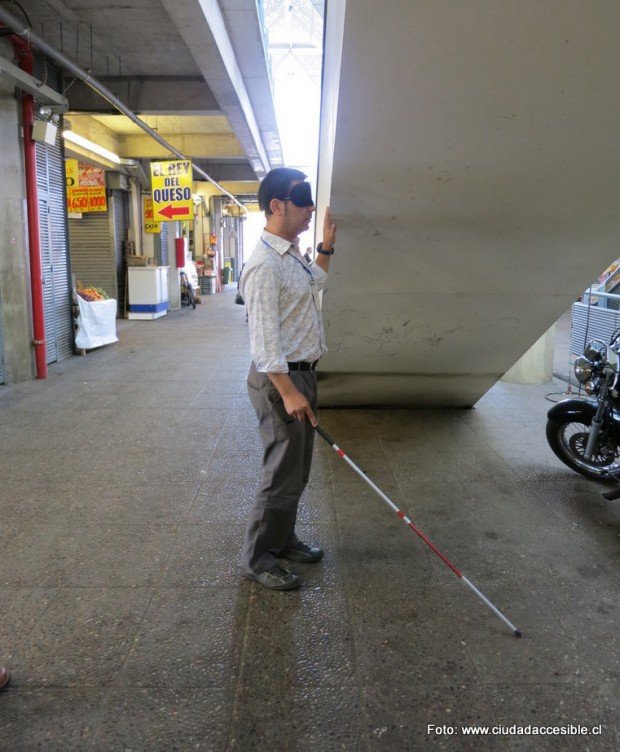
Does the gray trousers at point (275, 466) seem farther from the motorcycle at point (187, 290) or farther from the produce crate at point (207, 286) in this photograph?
the produce crate at point (207, 286)

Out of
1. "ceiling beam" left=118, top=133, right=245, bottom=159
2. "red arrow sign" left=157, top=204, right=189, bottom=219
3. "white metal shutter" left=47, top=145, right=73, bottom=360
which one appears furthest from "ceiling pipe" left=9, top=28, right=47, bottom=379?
"ceiling beam" left=118, top=133, right=245, bottom=159

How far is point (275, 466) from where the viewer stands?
104 inches

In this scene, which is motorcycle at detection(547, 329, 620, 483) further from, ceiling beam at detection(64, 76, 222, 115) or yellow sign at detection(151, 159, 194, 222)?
yellow sign at detection(151, 159, 194, 222)

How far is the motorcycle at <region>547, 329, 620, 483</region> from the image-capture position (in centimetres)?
395

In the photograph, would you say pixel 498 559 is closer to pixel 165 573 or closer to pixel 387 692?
pixel 387 692

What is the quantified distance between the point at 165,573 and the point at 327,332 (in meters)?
2.60

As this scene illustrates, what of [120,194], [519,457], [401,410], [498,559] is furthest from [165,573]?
[120,194]

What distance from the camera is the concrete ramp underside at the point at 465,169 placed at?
7.73 feet

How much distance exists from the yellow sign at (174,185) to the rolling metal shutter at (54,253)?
390 centimetres

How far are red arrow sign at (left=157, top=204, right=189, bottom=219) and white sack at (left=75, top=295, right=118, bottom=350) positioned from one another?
3.48 meters

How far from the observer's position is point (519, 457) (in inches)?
185

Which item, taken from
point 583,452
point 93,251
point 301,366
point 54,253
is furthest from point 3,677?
point 93,251

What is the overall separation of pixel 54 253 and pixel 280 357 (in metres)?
7.29

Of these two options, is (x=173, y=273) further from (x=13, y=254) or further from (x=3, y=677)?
(x=3, y=677)
